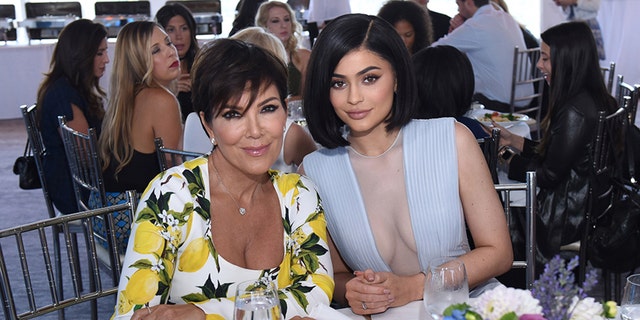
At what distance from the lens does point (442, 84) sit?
3.07m

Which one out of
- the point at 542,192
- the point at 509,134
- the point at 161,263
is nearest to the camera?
the point at 161,263

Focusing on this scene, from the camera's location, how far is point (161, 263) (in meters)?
1.76

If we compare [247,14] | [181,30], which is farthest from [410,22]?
[247,14]

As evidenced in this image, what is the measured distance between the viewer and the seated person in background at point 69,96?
3900 millimetres

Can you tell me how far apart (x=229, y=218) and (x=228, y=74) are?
33 centimetres

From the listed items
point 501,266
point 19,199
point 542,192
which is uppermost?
point 501,266

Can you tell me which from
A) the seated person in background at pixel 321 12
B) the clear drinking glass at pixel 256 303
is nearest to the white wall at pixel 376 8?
the seated person in background at pixel 321 12

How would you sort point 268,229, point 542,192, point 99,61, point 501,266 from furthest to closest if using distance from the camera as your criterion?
1. point 99,61
2. point 542,192
3. point 501,266
4. point 268,229

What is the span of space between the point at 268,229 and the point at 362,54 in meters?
0.46

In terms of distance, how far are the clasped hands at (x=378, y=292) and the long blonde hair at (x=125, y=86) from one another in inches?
74.4

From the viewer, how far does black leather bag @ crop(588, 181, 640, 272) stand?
123 inches

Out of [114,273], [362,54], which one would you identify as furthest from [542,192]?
[114,273]

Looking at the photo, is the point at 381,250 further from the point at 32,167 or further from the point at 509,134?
the point at 32,167

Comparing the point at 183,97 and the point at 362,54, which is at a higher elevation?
the point at 362,54
